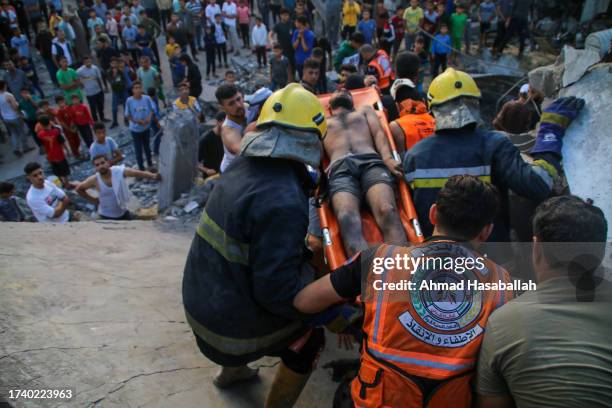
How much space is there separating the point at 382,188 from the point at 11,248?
2.89 metres

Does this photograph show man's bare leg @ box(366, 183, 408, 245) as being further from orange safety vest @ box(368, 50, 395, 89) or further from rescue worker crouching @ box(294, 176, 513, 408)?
orange safety vest @ box(368, 50, 395, 89)

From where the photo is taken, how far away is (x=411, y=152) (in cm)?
326

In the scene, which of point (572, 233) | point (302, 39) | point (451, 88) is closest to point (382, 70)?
point (302, 39)

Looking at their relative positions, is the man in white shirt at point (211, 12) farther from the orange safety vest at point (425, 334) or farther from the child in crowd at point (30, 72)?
the orange safety vest at point (425, 334)

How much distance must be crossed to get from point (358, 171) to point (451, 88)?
0.93m

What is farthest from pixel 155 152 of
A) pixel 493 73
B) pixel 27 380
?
pixel 27 380

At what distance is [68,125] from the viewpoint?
993 cm

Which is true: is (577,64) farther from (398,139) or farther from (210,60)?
(210,60)

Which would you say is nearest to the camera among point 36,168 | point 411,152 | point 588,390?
point 588,390

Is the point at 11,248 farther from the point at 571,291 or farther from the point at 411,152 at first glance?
the point at 571,291

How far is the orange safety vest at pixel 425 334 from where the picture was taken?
163 centimetres

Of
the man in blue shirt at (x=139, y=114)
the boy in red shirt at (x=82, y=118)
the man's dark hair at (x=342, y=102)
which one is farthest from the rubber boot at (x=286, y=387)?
the boy in red shirt at (x=82, y=118)

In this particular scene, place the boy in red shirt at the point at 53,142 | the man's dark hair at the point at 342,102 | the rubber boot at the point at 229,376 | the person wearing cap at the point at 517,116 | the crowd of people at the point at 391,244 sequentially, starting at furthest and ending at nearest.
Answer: the boy in red shirt at the point at 53,142
the person wearing cap at the point at 517,116
the man's dark hair at the point at 342,102
the rubber boot at the point at 229,376
the crowd of people at the point at 391,244

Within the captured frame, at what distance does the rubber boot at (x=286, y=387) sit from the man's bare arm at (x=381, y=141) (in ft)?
5.98
